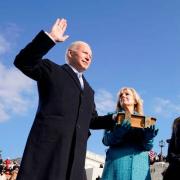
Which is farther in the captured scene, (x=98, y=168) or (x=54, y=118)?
(x=98, y=168)

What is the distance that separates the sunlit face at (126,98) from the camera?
5781 mm

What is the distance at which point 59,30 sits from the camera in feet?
12.9

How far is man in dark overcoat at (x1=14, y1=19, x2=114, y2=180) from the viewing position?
3648 millimetres

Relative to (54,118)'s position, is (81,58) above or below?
above

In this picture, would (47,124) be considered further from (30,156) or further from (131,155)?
(131,155)

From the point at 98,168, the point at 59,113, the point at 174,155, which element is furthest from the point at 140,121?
the point at 98,168

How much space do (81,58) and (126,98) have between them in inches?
64.7

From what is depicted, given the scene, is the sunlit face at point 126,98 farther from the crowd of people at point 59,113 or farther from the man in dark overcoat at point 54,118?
the man in dark overcoat at point 54,118

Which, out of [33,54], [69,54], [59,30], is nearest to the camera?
[33,54]

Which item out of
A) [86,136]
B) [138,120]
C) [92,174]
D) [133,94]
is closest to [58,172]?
[86,136]

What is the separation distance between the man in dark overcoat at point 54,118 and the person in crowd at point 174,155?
Answer: 3.77 feet

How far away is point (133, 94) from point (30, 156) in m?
2.54

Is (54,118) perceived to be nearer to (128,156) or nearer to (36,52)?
(36,52)

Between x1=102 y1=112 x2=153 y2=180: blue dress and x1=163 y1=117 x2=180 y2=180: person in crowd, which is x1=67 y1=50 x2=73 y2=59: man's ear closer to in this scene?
x1=102 y1=112 x2=153 y2=180: blue dress
